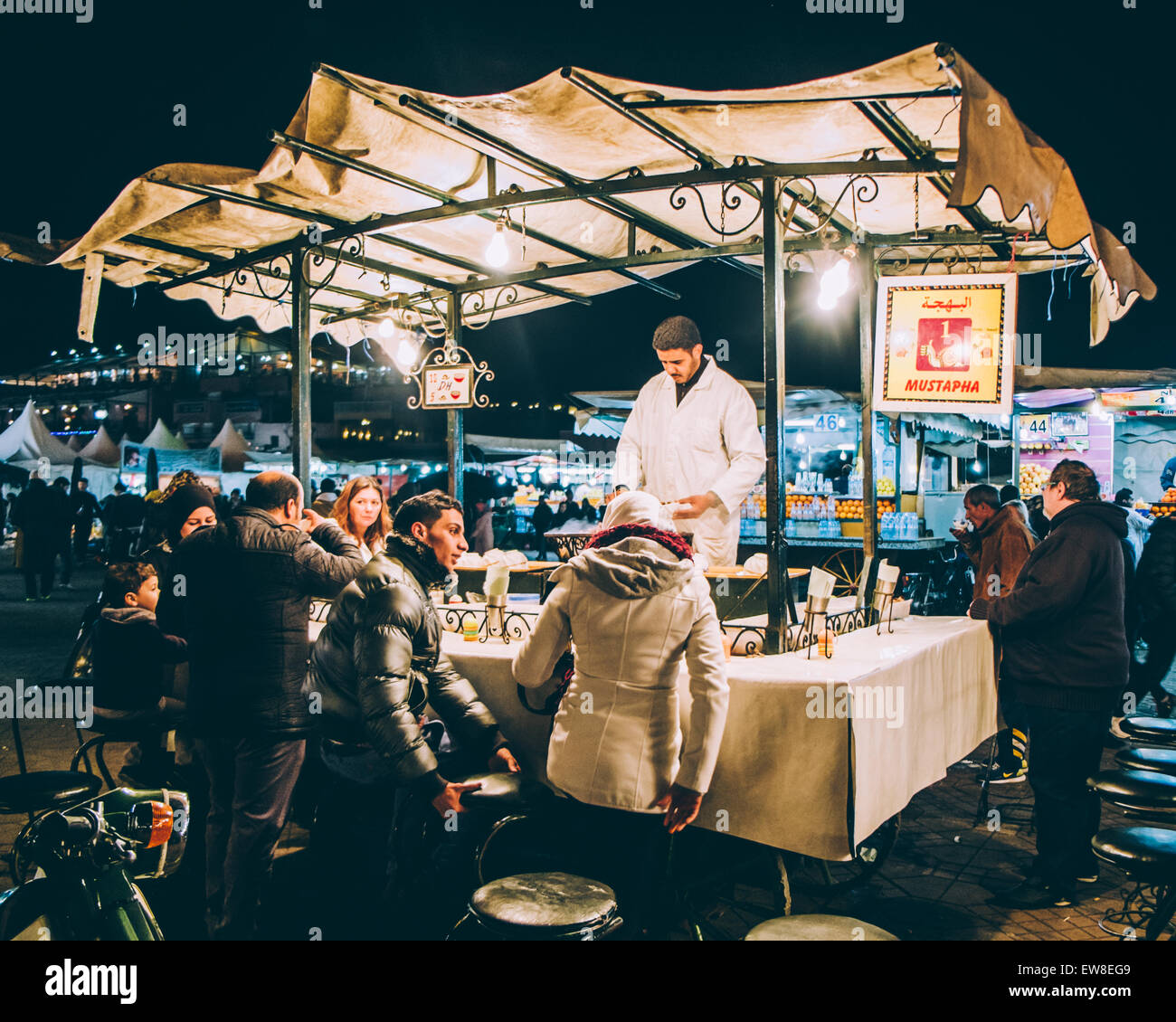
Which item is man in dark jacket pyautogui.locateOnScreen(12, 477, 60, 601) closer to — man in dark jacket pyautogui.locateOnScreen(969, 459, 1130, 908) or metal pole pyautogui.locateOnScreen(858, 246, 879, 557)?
metal pole pyautogui.locateOnScreen(858, 246, 879, 557)

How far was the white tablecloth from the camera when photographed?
10.9ft

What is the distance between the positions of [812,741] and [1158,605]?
256 inches

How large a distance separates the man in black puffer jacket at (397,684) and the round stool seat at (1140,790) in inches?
109

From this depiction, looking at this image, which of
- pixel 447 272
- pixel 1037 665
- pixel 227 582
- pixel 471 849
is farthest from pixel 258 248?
pixel 1037 665

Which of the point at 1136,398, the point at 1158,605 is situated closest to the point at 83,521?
the point at 1158,605

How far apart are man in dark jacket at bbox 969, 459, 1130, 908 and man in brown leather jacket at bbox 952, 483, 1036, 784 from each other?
1.63 metres

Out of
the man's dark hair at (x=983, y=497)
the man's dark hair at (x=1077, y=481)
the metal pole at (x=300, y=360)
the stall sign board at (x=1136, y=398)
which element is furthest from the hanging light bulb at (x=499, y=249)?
the stall sign board at (x=1136, y=398)

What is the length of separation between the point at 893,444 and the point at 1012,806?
8282 millimetres

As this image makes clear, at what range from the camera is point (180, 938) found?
12.6ft

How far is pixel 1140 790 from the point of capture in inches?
143

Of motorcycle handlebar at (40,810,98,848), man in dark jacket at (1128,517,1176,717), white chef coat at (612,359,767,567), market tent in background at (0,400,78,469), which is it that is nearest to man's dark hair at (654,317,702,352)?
white chef coat at (612,359,767,567)

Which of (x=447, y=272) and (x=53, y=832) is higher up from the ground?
(x=447, y=272)
